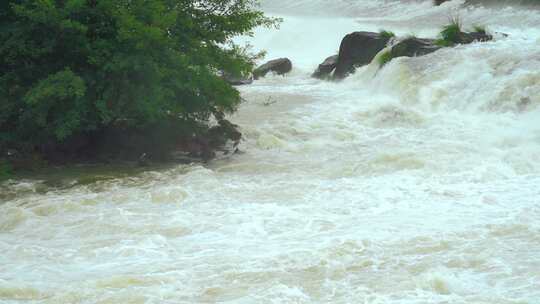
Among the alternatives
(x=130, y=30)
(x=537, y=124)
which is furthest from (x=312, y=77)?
(x=130, y=30)

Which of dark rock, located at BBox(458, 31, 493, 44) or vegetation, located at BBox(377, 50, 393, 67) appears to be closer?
dark rock, located at BBox(458, 31, 493, 44)

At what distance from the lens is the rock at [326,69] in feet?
78.1

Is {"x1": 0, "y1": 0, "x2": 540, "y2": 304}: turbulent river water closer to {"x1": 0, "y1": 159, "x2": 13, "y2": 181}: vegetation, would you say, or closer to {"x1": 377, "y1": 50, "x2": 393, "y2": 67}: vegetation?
{"x1": 0, "y1": 159, "x2": 13, "y2": 181}: vegetation

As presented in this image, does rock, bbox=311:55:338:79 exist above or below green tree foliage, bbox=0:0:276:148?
below

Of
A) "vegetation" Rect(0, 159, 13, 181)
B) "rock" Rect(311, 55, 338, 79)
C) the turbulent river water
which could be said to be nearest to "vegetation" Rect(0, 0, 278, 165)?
"vegetation" Rect(0, 159, 13, 181)

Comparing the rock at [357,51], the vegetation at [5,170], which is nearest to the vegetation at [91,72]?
the vegetation at [5,170]

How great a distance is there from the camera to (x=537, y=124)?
1399 cm

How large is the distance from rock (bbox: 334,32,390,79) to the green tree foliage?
1014cm

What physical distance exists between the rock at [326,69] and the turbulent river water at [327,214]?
19.0ft

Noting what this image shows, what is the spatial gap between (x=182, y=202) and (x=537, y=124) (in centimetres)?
685

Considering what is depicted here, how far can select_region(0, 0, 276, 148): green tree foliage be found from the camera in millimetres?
12117

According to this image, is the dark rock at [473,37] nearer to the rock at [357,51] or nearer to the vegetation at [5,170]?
the rock at [357,51]

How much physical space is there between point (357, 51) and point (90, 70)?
11798 millimetres

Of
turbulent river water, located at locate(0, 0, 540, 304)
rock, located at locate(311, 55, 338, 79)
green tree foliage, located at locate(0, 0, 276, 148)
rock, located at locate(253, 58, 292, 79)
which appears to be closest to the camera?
turbulent river water, located at locate(0, 0, 540, 304)
